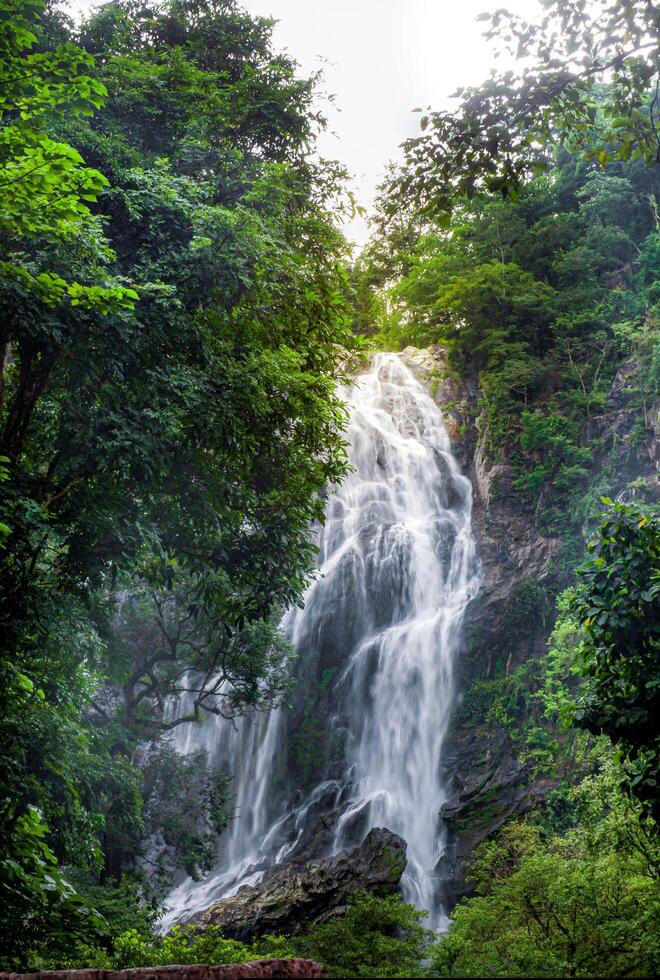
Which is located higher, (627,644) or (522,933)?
(627,644)

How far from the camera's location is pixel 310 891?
11.7m

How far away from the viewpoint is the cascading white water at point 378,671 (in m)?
15.1

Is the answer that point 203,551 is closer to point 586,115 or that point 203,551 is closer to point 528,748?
point 586,115

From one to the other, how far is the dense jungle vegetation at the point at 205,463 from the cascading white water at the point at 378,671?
1.96m

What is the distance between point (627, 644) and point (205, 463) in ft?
16.3

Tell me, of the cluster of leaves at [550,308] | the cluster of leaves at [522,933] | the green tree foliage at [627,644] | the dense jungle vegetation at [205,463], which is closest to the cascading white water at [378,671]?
the dense jungle vegetation at [205,463]

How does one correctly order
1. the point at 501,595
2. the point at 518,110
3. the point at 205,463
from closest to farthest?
1. the point at 518,110
2. the point at 205,463
3. the point at 501,595

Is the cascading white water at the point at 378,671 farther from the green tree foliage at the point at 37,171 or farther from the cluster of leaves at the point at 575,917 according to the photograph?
the green tree foliage at the point at 37,171

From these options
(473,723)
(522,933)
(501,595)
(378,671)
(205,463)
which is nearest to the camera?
(522,933)

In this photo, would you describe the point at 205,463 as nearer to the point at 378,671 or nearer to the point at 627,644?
the point at 627,644

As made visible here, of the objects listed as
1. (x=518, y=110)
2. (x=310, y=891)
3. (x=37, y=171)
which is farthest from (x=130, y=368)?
(x=310, y=891)

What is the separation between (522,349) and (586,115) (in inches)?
709

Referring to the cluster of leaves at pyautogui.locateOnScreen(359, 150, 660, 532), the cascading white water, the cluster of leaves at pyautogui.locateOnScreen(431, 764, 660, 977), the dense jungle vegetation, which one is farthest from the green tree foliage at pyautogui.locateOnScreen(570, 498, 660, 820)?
the cluster of leaves at pyautogui.locateOnScreen(359, 150, 660, 532)

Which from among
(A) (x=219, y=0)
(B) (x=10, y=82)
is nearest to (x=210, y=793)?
(B) (x=10, y=82)
